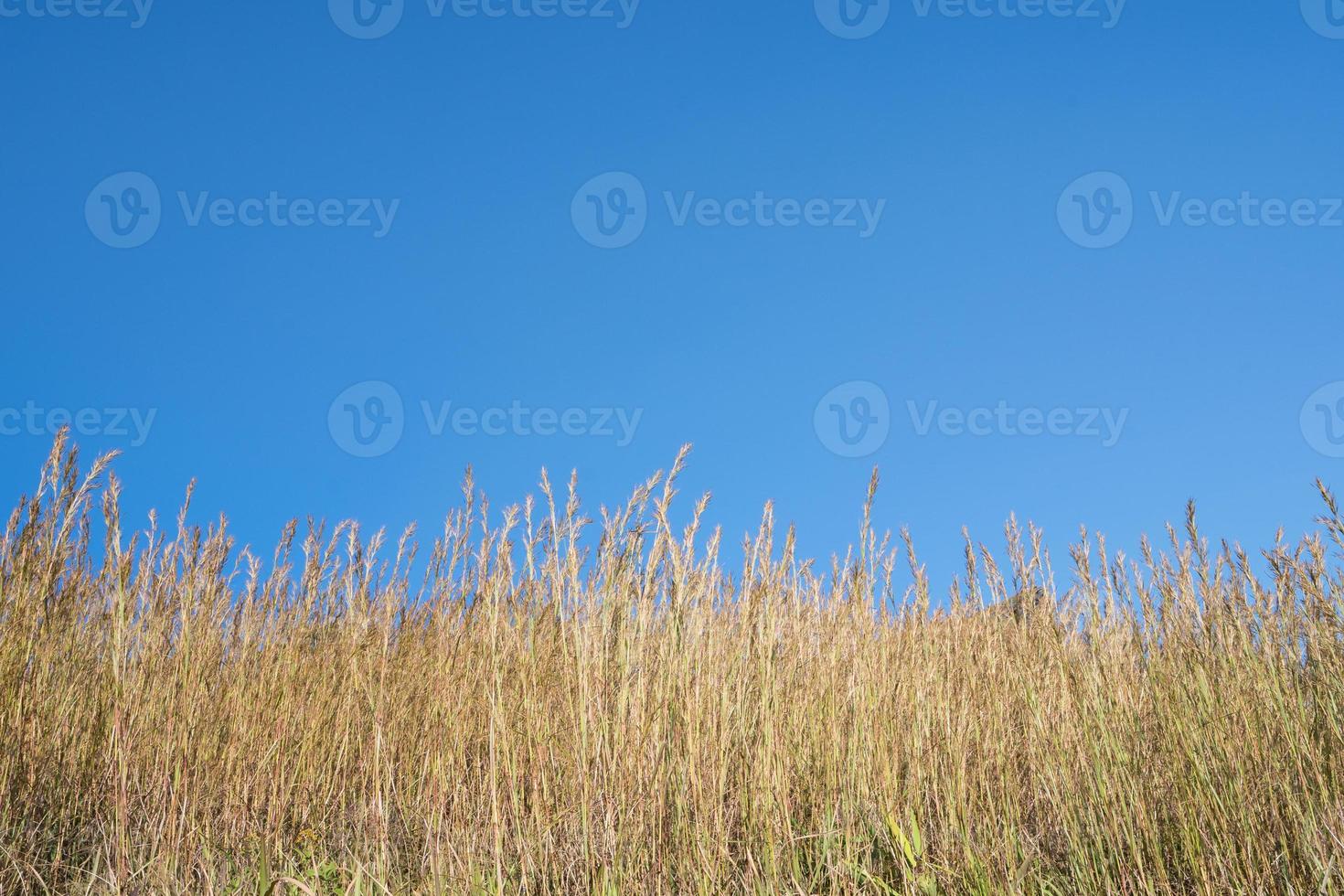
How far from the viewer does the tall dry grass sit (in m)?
2.38

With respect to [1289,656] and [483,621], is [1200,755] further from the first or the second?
[483,621]

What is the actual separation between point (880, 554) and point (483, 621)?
154cm

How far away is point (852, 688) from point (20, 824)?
10.2ft

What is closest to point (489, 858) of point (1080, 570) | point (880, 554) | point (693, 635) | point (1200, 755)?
point (693, 635)

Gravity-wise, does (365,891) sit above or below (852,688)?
below

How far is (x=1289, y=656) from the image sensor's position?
2.91 meters

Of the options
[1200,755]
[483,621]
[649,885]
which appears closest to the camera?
[649,885]

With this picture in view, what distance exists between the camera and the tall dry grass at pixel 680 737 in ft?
7.79

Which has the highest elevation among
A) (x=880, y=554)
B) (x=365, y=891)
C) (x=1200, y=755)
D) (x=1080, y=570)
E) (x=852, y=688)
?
(x=880, y=554)

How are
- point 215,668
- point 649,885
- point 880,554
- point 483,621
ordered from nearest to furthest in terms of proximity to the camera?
1. point 649,885
2. point 483,621
3. point 880,554
4. point 215,668

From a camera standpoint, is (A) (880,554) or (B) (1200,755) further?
(A) (880,554)

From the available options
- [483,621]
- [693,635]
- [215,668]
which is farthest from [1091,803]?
[215,668]

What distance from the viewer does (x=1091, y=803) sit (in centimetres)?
249

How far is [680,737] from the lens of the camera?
2426 mm
